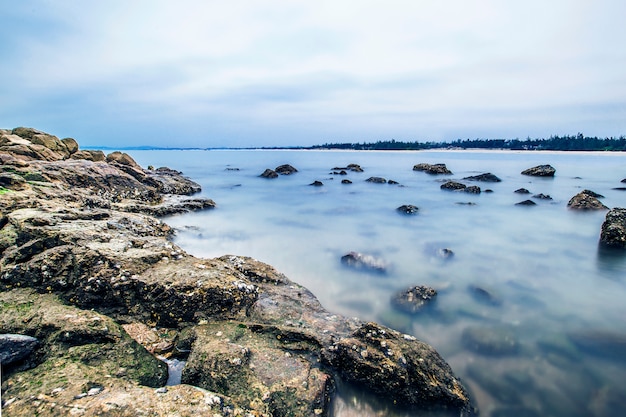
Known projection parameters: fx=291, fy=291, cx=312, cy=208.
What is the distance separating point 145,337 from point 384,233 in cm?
956

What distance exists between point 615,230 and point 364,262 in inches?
340

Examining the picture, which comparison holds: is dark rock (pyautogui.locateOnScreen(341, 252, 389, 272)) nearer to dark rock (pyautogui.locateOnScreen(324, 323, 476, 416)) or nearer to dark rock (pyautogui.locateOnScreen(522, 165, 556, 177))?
dark rock (pyautogui.locateOnScreen(324, 323, 476, 416))

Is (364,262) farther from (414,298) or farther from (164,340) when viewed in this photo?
(164,340)

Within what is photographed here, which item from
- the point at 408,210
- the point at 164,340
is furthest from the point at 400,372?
the point at 408,210

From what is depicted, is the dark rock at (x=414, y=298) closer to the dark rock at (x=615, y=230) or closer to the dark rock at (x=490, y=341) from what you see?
the dark rock at (x=490, y=341)

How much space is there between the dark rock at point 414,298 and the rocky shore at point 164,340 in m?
1.49

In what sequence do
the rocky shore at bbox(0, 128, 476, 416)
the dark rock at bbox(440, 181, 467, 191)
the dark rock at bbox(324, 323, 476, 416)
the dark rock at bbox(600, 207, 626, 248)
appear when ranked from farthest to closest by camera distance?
the dark rock at bbox(440, 181, 467, 191), the dark rock at bbox(600, 207, 626, 248), the dark rock at bbox(324, 323, 476, 416), the rocky shore at bbox(0, 128, 476, 416)

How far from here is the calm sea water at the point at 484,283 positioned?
4.23 meters

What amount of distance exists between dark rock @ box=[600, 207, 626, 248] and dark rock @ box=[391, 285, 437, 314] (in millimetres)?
7926

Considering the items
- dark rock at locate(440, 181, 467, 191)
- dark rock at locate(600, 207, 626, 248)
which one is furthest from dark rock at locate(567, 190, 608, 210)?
dark rock at locate(440, 181, 467, 191)

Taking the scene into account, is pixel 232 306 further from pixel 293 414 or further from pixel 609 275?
pixel 609 275

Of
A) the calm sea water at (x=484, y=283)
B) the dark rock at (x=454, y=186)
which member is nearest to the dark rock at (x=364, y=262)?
the calm sea water at (x=484, y=283)

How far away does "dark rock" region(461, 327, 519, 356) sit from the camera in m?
4.90

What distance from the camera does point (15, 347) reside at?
3088 millimetres
